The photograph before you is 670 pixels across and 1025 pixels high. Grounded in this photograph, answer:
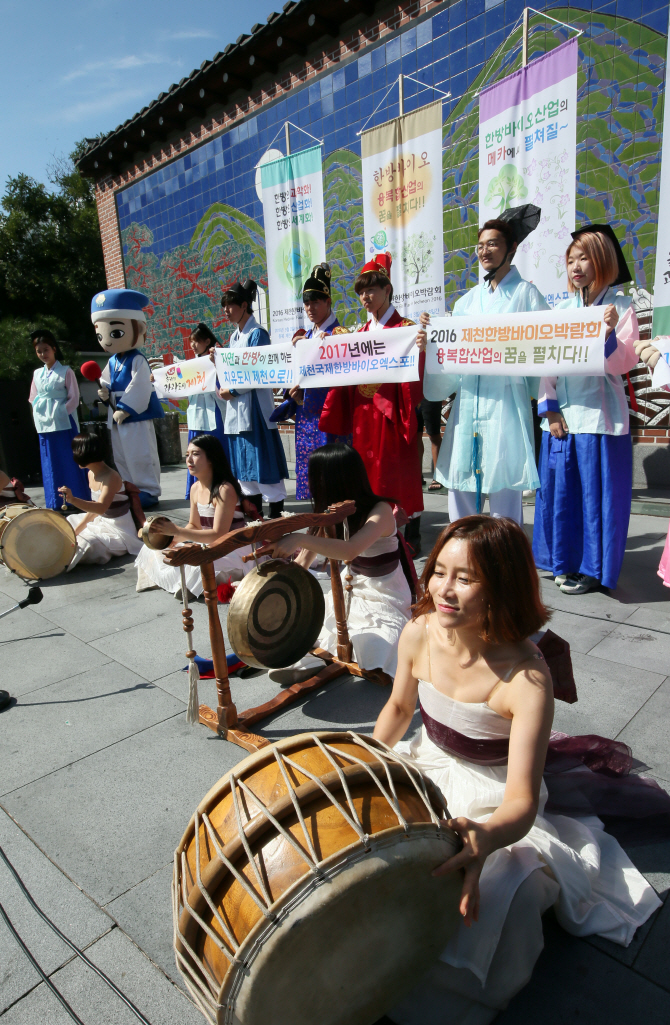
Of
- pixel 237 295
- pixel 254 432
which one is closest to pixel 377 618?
pixel 254 432

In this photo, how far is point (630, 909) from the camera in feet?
4.98

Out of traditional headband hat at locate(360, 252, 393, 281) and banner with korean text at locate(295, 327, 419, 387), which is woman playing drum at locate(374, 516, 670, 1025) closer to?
banner with korean text at locate(295, 327, 419, 387)

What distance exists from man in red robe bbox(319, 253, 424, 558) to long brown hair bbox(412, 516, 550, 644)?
2.65 meters

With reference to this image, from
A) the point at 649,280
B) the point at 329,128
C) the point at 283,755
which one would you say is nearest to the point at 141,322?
the point at 329,128

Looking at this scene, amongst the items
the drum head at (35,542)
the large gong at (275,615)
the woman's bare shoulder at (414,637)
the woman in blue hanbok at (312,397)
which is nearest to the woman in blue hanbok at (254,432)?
the woman in blue hanbok at (312,397)

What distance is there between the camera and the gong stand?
219 cm

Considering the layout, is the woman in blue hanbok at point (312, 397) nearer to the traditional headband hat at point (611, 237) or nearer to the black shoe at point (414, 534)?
the black shoe at point (414, 534)

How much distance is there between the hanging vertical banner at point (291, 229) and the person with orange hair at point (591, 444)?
4.72 m

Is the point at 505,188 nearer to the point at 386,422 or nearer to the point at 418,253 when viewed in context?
the point at 418,253

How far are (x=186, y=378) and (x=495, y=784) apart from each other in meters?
5.27

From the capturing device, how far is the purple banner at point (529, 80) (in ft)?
16.2

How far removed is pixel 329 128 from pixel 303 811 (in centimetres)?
859

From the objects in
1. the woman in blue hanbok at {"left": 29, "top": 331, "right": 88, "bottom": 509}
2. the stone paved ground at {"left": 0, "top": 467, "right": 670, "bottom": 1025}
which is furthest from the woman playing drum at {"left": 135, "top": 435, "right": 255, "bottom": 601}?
the woman in blue hanbok at {"left": 29, "top": 331, "right": 88, "bottom": 509}

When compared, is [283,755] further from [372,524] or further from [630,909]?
[372,524]
